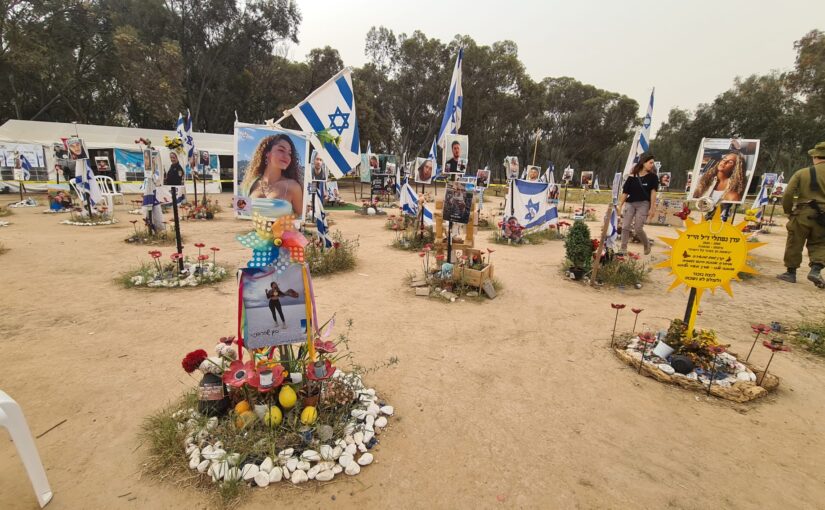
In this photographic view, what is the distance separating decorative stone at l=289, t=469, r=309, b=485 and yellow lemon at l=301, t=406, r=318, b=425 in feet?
1.18

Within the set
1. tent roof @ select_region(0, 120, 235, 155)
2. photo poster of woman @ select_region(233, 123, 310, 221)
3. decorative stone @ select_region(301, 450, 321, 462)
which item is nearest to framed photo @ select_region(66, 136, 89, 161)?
tent roof @ select_region(0, 120, 235, 155)

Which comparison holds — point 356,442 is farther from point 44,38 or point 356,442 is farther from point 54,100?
point 54,100

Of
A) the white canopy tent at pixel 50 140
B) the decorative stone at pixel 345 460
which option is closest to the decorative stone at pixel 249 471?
the decorative stone at pixel 345 460

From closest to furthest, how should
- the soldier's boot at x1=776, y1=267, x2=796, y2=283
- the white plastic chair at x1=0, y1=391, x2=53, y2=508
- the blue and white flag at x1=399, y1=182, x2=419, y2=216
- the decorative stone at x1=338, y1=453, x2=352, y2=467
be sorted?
the white plastic chair at x1=0, y1=391, x2=53, y2=508
the decorative stone at x1=338, y1=453, x2=352, y2=467
the soldier's boot at x1=776, y1=267, x2=796, y2=283
the blue and white flag at x1=399, y1=182, x2=419, y2=216

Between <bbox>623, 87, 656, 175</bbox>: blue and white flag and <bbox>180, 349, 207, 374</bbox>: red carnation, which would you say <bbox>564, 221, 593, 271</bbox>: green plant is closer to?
<bbox>623, 87, 656, 175</bbox>: blue and white flag

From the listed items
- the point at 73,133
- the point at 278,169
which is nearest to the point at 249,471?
the point at 278,169

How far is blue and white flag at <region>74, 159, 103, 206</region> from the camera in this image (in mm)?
10984

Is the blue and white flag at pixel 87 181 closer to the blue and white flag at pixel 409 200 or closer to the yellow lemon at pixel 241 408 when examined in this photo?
the blue and white flag at pixel 409 200

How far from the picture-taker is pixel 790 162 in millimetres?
32625

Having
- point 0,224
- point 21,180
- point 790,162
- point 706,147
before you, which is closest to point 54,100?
point 21,180

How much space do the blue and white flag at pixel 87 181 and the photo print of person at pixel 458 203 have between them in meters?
11.1

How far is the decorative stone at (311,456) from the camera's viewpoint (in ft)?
8.36

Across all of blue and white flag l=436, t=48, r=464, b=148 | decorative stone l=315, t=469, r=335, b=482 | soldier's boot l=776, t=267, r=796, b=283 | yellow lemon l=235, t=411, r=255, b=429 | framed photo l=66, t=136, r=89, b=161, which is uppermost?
blue and white flag l=436, t=48, r=464, b=148

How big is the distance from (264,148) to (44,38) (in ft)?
84.8
